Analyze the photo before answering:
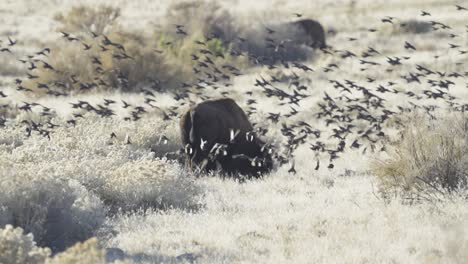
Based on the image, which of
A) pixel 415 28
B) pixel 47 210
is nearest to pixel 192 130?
pixel 47 210

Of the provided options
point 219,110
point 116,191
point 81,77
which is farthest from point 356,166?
point 81,77

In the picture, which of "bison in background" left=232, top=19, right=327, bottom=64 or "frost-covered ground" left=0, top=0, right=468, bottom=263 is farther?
"bison in background" left=232, top=19, right=327, bottom=64

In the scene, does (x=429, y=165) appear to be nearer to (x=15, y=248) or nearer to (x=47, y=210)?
(x=47, y=210)

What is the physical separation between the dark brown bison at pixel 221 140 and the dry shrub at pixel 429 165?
212 cm

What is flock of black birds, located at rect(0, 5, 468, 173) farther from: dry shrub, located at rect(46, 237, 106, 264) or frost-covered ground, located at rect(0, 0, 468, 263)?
dry shrub, located at rect(46, 237, 106, 264)

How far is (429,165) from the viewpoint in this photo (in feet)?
37.5

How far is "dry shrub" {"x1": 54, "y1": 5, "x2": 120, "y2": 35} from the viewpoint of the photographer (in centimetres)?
3819

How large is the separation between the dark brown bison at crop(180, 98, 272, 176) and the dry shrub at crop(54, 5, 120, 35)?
24526 millimetres

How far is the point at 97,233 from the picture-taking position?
8.91 m

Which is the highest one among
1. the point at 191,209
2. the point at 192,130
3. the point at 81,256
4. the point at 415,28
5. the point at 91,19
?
the point at 81,256

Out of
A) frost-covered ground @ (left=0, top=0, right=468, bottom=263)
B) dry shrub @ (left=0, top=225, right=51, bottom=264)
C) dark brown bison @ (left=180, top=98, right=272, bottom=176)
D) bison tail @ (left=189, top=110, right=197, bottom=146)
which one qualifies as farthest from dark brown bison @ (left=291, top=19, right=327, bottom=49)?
dry shrub @ (left=0, top=225, right=51, bottom=264)

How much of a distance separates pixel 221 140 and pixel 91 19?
86.8 ft

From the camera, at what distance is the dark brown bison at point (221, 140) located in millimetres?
13039

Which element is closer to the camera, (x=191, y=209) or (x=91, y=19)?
(x=191, y=209)
